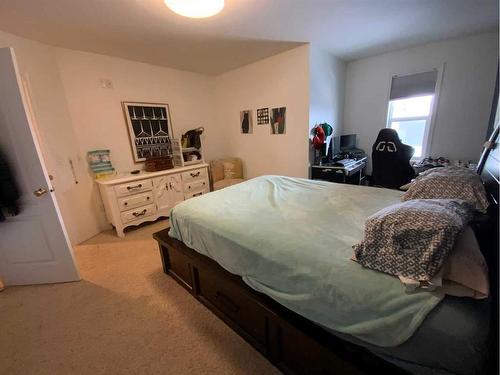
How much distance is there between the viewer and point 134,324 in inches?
60.6

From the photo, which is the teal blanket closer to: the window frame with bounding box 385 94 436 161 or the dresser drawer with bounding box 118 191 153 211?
the dresser drawer with bounding box 118 191 153 211

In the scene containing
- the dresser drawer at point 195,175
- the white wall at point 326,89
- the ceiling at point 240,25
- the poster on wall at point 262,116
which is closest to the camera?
the ceiling at point 240,25

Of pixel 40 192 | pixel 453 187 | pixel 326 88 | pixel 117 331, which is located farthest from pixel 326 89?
pixel 117 331

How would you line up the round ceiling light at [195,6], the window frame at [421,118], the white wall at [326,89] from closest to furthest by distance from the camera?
the round ceiling light at [195,6] → the white wall at [326,89] → the window frame at [421,118]

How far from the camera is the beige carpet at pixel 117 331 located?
1.28m

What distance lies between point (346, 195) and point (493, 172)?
866 millimetres

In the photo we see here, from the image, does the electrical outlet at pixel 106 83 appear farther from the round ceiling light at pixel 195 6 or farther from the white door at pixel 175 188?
the round ceiling light at pixel 195 6

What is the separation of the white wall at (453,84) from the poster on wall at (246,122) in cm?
200

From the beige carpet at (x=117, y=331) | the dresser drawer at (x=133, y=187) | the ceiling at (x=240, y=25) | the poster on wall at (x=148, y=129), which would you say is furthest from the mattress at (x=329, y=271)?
the poster on wall at (x=148, y=129)

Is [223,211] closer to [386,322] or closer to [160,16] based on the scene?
[386,322]

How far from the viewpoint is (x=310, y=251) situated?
3.56ft

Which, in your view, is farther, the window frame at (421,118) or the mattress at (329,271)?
the window frame at (421,118)

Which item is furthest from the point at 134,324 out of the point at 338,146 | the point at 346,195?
the point at 338,146

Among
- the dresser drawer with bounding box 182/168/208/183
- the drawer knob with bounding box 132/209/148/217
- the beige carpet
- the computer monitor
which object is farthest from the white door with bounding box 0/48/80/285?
the computer monitor
